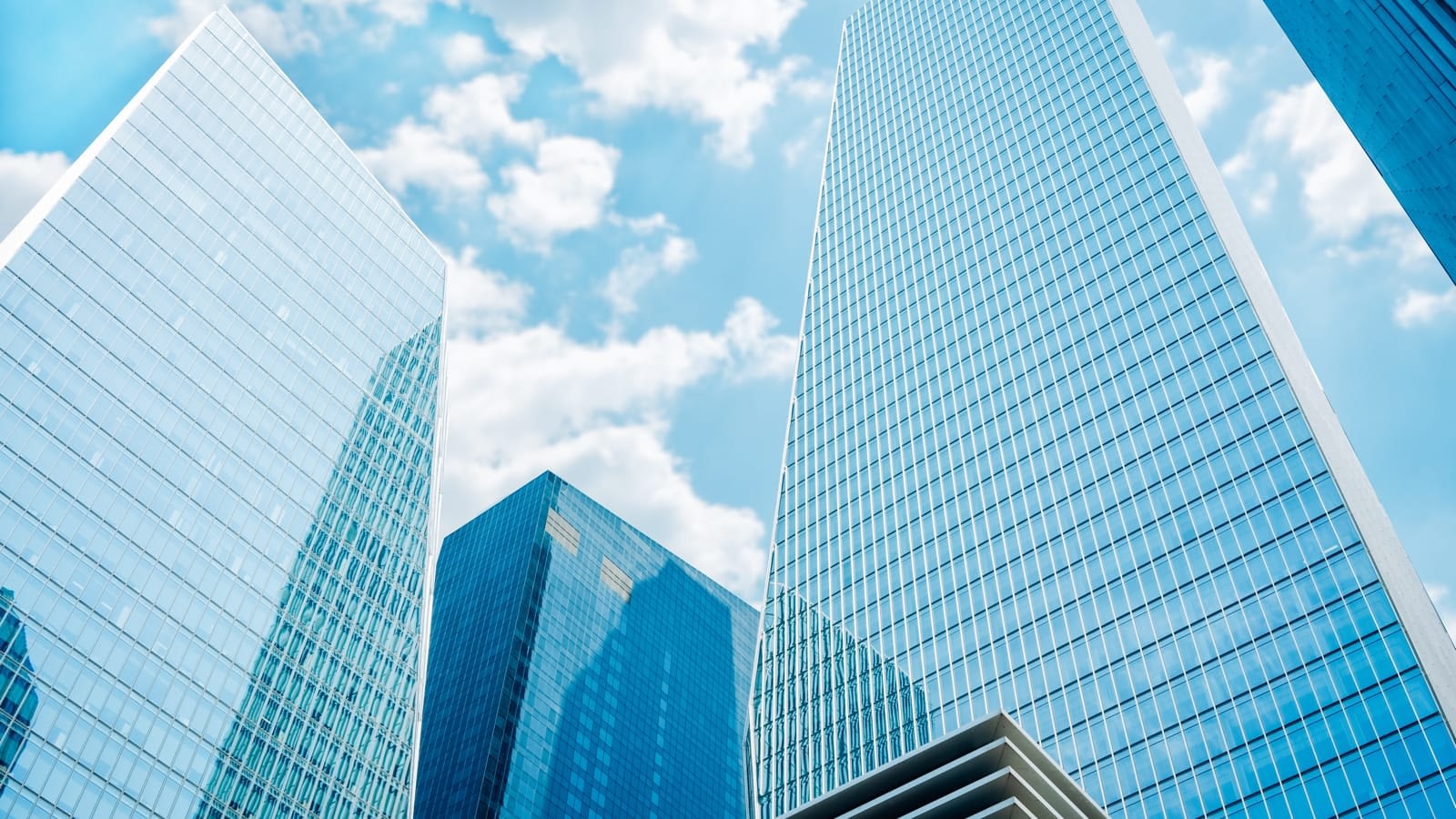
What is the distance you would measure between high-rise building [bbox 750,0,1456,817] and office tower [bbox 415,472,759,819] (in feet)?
124

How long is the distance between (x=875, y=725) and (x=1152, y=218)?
47659 millimetres

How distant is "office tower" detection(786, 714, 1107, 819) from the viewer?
29.2m

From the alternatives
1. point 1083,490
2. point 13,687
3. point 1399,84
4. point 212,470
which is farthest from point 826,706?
point 1399,84

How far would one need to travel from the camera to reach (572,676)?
142625 mm

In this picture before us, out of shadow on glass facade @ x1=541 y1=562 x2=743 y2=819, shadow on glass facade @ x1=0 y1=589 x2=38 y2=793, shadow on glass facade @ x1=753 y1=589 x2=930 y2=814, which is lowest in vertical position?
shadow on glass facade @ x1=0 y1=589 x2=38 y2=793

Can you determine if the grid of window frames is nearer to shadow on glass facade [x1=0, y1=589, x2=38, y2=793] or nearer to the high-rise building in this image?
the high-rise building

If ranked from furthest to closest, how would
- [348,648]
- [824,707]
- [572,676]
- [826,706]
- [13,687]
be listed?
[572,676]
[348,648]
[824,707]
[826,706]
[13,687]

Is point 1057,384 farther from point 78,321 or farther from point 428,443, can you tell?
point 78,321

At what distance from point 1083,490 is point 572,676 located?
2837 inches

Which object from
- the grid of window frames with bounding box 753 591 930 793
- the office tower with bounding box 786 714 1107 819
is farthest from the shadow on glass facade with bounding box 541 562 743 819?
the office tower with bounding box 786 714 1107 819

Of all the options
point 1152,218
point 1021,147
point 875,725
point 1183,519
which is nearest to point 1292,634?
point 1183,519

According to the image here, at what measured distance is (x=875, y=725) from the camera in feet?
298

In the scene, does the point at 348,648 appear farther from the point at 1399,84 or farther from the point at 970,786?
the point at 1399,84

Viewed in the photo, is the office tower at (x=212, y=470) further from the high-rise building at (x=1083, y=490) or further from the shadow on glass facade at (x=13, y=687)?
the high-rise building at (x=1083, y=490)
